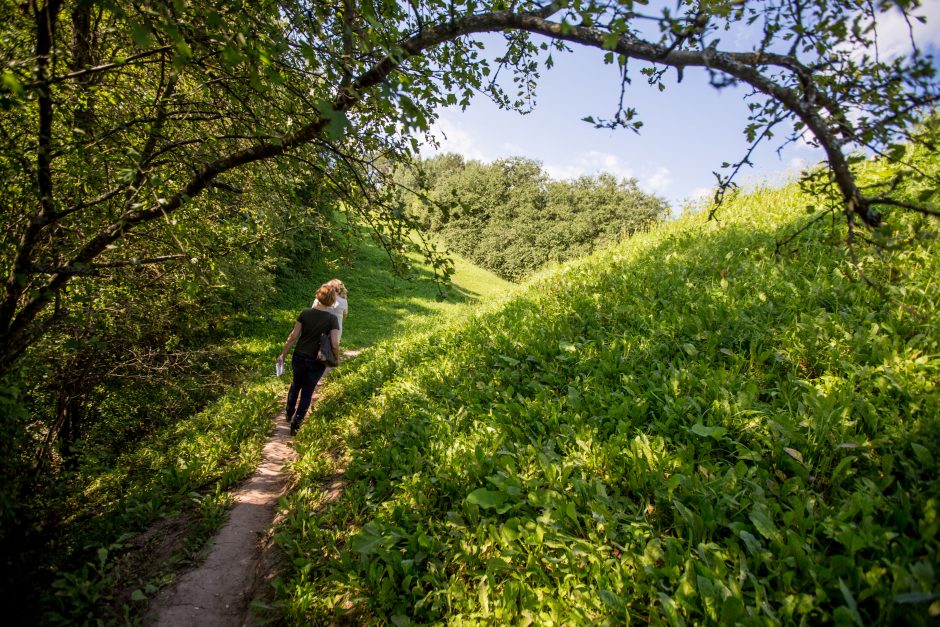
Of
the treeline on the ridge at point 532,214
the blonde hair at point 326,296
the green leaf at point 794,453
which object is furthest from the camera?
the treeline on the ridge at point 532,214

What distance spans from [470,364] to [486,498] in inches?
116

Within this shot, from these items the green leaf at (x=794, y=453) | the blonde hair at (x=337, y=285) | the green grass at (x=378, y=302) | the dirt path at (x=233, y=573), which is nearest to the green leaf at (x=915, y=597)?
the green leaf at (x=794, y=453)

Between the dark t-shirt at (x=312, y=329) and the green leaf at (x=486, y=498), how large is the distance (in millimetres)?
4360

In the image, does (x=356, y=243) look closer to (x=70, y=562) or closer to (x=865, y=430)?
(x=70, y=562)

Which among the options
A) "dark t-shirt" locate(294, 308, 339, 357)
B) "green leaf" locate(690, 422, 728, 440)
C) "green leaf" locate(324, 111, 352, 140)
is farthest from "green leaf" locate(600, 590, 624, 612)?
"dark t-shirt" locate(294, 308, 339, 357)

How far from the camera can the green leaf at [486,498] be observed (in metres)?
2.97

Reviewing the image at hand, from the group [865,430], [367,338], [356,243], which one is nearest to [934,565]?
[865,430]

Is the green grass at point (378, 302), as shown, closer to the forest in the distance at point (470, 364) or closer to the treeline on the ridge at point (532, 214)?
the forest in the distance at point (470, 364)

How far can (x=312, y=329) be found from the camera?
21.3 feet

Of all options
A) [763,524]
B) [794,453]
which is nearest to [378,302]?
[794,453]

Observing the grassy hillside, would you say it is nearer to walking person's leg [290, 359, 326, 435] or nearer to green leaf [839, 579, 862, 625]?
green leaf [839, 579, 862, 625]

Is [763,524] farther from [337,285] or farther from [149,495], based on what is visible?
[337,285]

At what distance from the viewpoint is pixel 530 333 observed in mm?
5898

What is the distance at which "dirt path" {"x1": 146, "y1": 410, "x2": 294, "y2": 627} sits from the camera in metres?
3.02
